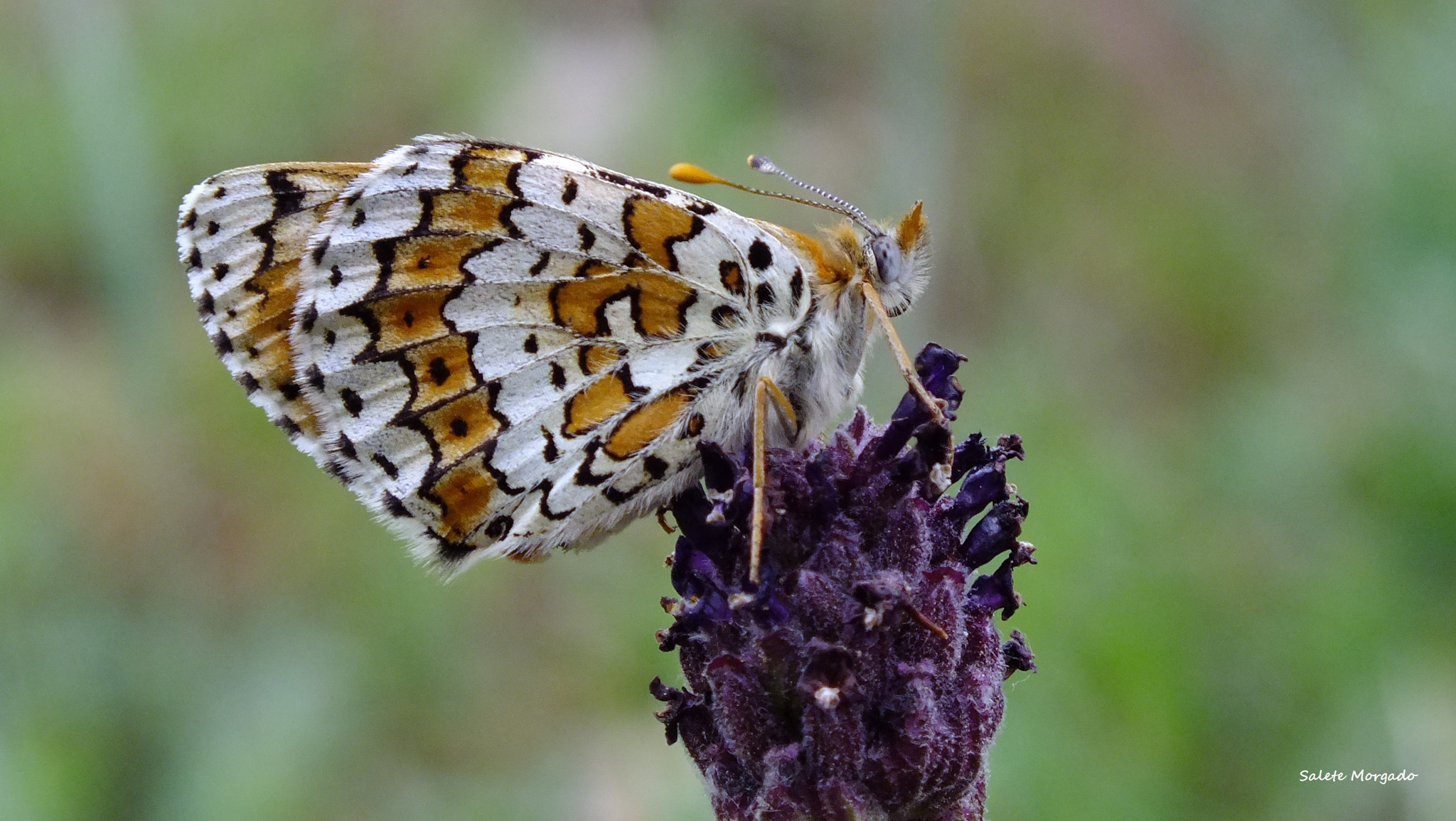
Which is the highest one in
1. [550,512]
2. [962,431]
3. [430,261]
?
[962,431]

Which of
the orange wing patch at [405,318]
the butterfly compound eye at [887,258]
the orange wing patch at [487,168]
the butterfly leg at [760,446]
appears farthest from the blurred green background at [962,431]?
the orange wing patch at [405,318]

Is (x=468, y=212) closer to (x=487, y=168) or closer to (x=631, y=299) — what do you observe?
(x=487, y=168)

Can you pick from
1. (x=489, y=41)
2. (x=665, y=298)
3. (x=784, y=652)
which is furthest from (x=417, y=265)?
(x=489, y=41)

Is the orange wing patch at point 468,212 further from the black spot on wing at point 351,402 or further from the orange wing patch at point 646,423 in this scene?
the orange wing patch at point 646,423

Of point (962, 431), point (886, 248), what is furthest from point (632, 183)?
point (962, 431)

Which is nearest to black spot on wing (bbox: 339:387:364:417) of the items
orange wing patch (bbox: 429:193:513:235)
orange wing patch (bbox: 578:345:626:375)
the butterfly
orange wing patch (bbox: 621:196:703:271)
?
the butterfly

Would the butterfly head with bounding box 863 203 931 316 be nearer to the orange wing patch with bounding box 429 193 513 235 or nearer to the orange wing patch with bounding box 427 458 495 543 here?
the orange wing patch with bounding box 429 193 513 235
